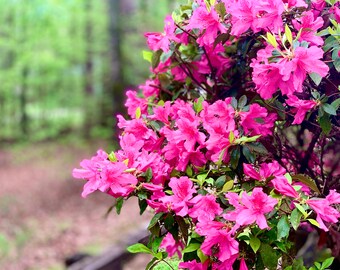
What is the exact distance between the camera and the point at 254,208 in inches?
40.2

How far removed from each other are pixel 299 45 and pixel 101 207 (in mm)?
6059

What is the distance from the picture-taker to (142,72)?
9.52 metres

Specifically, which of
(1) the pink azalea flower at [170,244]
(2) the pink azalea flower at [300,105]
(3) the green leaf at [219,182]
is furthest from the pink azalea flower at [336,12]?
(1) the pink azalea flower at [170,244]

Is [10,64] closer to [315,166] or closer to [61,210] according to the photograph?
[61,210]

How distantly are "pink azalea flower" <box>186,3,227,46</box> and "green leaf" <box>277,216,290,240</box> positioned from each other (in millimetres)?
497

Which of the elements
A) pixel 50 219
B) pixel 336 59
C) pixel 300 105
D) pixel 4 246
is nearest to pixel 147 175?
pixel 300 105

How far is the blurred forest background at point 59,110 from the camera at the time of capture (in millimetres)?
5891

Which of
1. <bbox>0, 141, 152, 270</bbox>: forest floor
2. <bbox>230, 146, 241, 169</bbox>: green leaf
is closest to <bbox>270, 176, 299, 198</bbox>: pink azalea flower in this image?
<bbox>230, 146, 241, 169</bbox>: green leaf

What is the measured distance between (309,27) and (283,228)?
1.64ft

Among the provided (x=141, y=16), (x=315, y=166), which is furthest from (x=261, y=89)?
(x=141, y=16)

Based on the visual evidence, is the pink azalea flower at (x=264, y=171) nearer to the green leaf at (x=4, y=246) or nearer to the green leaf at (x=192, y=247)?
the green leaf at (x=192, y=247)

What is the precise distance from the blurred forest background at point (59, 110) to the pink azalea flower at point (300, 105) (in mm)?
3372

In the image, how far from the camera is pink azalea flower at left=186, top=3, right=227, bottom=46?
1257mm

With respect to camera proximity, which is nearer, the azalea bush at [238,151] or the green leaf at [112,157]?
the azalea bush at [238,151]
